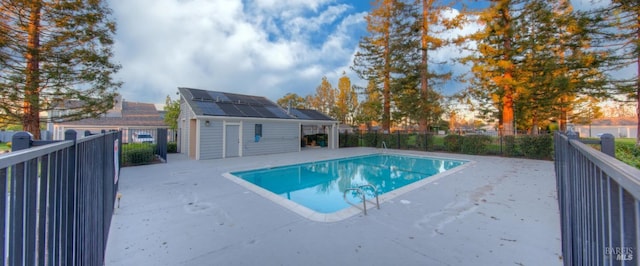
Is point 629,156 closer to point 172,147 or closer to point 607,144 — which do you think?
point 607,144

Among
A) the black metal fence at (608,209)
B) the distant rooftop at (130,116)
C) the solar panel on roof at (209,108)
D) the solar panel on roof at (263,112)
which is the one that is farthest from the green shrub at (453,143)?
the distant rooftop at (130,116)

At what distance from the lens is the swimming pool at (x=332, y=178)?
19.1 feet

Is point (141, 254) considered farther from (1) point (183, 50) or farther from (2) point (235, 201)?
(1) point (183, 50)

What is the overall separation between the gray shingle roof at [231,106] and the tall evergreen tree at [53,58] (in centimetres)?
337

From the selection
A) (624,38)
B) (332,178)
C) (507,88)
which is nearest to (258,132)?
(332,178)

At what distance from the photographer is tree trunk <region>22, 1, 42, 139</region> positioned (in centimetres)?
725

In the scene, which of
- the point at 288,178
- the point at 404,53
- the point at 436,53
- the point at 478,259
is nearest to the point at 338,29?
the point at 404,53

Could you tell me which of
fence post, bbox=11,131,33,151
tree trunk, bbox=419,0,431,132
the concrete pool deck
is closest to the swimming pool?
the concrete pool deck

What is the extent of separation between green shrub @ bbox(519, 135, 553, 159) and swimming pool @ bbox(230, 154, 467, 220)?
341 centimetres

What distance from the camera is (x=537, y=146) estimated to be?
11164 millimetres

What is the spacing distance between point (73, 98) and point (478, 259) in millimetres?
11888

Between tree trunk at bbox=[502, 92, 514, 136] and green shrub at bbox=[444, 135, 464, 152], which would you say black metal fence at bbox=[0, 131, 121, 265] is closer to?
green shrub at bbox=[444, 135, 464, 152]

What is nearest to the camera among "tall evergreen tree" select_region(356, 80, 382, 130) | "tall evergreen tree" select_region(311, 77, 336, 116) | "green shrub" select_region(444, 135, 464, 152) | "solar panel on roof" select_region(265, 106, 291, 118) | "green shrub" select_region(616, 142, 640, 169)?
"green shrub" select_region(616, 142, 640, 169)

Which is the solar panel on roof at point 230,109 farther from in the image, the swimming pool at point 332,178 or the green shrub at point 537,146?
the green shrub at point 537,146
